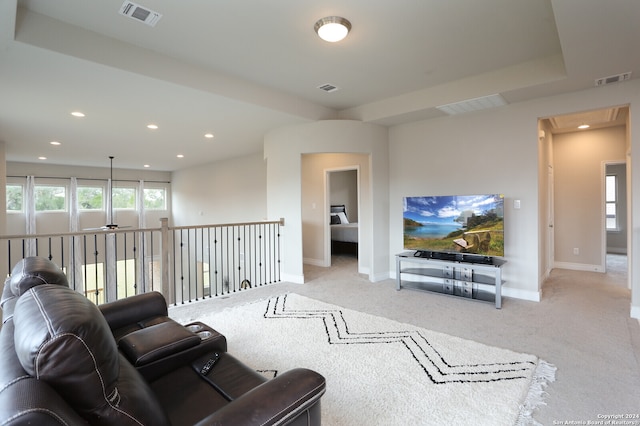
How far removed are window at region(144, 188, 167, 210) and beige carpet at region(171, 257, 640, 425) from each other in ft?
25.9

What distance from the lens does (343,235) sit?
25.1ft

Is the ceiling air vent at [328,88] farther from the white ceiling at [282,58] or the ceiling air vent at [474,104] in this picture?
the ceiling air vent at [474,104]

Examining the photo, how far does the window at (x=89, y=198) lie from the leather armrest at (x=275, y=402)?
36.0ft

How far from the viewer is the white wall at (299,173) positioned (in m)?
5.07

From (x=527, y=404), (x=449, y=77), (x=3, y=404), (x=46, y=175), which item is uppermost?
(x=449, y=77)

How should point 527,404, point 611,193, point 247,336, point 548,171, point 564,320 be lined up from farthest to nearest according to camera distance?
point 611,193, point 548,171, point 564,320, point 247,336, point 527,404

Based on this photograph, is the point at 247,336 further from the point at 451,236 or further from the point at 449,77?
the point at 449,77

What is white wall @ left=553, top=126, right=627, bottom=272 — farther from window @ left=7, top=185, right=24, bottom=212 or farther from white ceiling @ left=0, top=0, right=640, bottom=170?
window @ left=7, top=185, right=24, bottom=212

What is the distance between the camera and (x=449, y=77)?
402 cm

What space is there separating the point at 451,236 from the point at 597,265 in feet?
10.9

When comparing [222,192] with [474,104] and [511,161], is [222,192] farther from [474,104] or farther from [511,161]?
[511,161]

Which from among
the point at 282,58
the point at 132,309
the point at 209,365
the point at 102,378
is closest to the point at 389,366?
the point at 209,365

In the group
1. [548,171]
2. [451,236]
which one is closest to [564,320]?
[451,236]

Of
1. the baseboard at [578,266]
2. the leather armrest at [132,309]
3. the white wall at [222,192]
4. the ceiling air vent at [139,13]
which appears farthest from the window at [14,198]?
the baseboard at [578,266]
